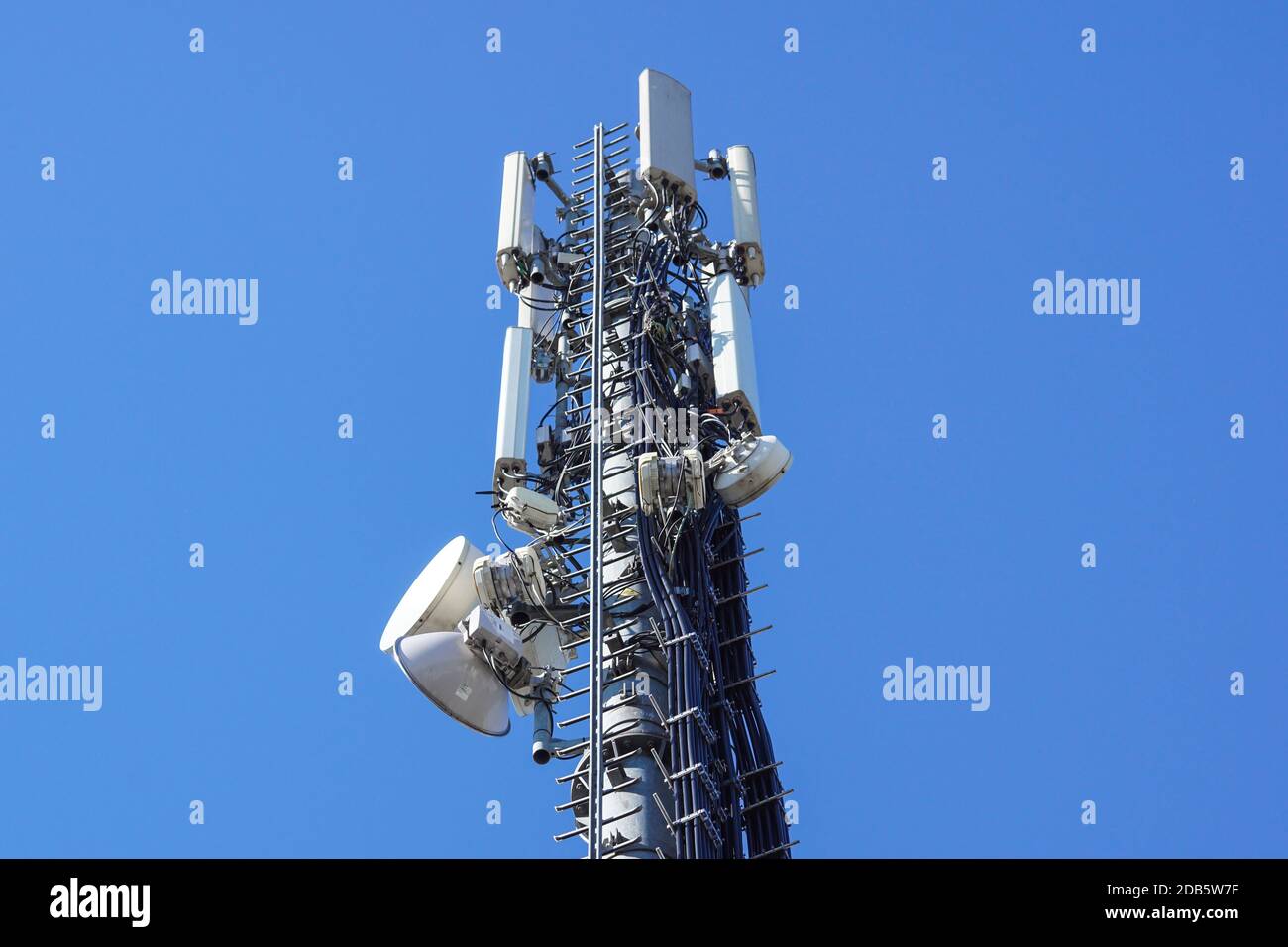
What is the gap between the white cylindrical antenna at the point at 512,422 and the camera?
3516 cm

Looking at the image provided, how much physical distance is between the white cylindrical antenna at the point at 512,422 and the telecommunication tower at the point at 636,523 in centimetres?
4

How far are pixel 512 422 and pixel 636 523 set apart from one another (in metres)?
3.44

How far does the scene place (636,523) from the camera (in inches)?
1324

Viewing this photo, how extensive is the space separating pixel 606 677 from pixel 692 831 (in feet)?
12.2

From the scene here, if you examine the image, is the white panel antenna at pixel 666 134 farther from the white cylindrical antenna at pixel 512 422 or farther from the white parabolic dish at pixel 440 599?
the white parabolic dish at pixel 440 599

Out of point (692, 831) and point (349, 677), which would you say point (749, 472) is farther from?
point (349, 677)
